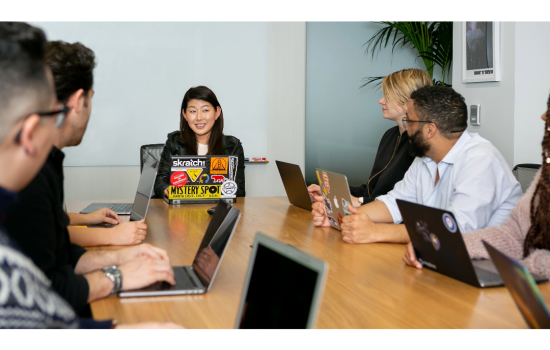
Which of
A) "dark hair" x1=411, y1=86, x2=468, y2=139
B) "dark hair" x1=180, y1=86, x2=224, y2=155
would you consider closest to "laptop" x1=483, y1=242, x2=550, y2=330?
"dark hair" x1=411, y1=86, x2=468, y2=139

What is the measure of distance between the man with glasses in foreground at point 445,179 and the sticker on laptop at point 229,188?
793 mm

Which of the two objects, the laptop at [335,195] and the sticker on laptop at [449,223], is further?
the laptop at [335,195]

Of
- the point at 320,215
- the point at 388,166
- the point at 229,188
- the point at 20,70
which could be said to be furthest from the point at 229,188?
the point at 20,70

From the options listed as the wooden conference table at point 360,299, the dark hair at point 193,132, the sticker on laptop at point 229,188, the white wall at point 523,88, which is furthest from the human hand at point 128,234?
the white wall at point 523,88

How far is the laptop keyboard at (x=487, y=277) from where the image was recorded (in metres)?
1.47

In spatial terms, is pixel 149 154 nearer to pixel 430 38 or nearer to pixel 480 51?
pixel 480 51

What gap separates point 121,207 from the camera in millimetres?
2904

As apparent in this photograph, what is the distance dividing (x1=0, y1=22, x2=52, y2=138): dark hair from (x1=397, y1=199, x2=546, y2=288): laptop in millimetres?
1082

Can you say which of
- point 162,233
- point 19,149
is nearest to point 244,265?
point 162,233

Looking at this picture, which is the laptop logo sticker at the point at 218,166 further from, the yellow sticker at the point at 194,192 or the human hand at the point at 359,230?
the human hand at the point at 359,230

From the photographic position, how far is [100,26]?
434 centimetres

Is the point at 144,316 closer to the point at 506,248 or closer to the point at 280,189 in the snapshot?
the point at 506,248
